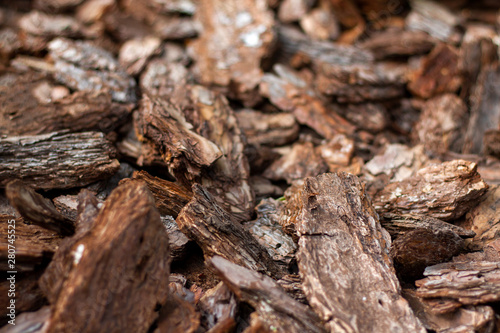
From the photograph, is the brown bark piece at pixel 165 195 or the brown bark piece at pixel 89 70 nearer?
the brown bark piece at pixel 165 195

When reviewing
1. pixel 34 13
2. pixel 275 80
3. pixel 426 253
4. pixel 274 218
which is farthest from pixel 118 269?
pixel 34 13

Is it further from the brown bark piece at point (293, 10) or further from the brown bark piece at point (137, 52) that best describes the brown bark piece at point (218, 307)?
the brown bark piece at point (293, 10)

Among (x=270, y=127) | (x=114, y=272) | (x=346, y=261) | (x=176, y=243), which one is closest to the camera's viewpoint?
(x=114, y=272)

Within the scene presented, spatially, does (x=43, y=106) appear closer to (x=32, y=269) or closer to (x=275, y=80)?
(x=32, y=269)

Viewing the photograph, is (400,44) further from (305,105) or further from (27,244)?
(27,244)

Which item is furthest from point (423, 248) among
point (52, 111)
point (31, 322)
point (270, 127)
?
point (52, 111)

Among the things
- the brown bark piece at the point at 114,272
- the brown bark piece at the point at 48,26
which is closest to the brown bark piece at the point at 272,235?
the brown bark piece at the point at 114,272

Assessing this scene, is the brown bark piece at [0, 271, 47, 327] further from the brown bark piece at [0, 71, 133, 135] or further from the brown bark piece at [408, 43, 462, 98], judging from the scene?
the brown bark piece at [408, 43, 462, 98]
